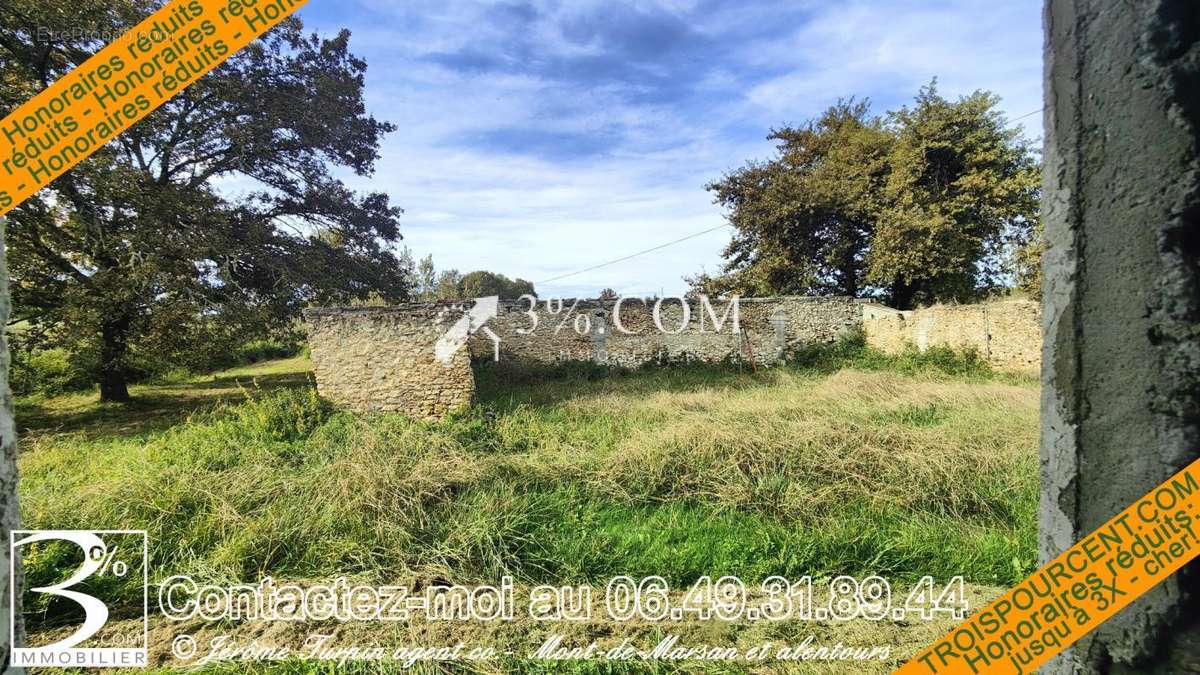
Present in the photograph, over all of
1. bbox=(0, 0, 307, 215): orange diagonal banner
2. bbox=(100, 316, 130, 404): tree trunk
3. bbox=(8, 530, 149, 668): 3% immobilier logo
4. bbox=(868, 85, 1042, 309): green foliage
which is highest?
bbox=(868, 85, 1042, 309): green foliage

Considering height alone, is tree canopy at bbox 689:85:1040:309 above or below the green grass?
above

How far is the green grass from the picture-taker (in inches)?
119

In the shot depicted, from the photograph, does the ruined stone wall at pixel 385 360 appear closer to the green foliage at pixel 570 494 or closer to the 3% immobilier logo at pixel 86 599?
the green foliage at pixel 570 494

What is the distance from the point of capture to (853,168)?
532 inches

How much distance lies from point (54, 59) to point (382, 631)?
11.1 m

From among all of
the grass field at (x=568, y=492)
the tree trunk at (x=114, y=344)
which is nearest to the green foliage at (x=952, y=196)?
the grass field at (x=568, y=492)

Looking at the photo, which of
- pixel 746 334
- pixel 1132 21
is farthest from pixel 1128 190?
pixel 746 334

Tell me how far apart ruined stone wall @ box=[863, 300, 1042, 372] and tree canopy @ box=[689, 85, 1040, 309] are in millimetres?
1780

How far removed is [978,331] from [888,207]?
483cm

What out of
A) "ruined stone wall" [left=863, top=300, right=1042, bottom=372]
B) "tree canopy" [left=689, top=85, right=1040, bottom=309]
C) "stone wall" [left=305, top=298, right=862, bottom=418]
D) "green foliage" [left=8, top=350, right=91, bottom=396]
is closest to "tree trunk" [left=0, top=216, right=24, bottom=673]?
"stone wall" [left=305, top=298, right=862, bottom=418]

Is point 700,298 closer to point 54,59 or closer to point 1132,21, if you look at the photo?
point 1132,21

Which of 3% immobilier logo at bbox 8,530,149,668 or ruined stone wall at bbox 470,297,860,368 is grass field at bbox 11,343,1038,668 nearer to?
3% immobilier logo at bbox 8,530,149,668

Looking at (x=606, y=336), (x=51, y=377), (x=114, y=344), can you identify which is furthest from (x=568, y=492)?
(x=51, y=377)

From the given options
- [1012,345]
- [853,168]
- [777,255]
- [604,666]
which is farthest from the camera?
[777,255]
